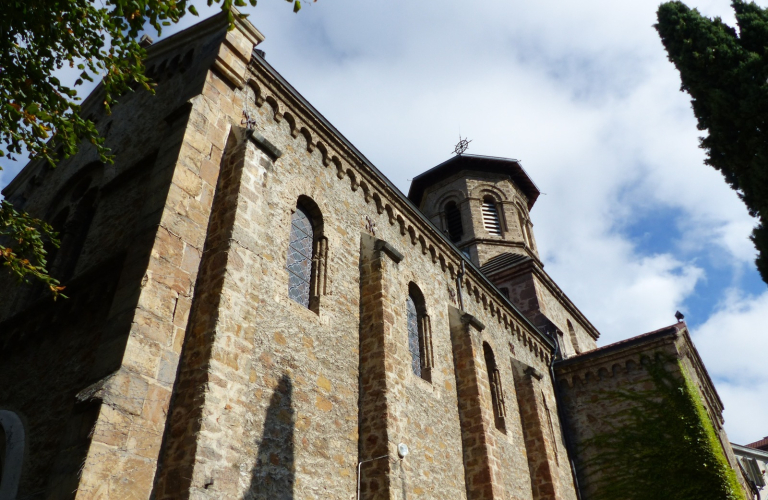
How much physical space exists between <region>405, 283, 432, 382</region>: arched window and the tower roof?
13.8 meters

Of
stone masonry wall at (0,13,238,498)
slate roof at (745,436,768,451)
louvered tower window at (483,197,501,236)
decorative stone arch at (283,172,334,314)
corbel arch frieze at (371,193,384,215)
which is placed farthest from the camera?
slate roof at (745,436,768,451)

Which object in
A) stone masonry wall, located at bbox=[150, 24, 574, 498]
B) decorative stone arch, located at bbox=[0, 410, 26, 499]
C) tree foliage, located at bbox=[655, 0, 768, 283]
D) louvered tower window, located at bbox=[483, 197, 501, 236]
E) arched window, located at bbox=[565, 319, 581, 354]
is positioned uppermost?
louvered tower window, located at bbox=[483, 197, 501, 236]

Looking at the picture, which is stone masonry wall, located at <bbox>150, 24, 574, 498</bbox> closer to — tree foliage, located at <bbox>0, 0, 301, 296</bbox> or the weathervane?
tree foliage, located at <bbox>0, 0, 301, 296</bbox>

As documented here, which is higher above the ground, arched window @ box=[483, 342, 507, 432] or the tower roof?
the tower roof

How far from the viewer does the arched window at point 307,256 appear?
898 cm

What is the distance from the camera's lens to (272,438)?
23.5 ft

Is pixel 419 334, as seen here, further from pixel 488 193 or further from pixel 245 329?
pixel 488 193

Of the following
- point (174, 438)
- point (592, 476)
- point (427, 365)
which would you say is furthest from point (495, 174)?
point (174, 438)

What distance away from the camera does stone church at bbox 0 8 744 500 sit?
5.88m

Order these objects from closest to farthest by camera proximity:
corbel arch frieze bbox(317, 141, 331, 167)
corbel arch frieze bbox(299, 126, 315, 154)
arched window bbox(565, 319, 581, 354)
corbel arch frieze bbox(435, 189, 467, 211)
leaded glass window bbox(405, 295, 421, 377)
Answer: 1. corbel arch frieze bbox(299, 126, 315, 154)
2. corbel arch frieze bbox(317, 141, 331, 167)
3. leaded glass window bbox(405, 295, 421, 377)
4. arched window bbox(565, 319, 581, 354)
5. corbel arch frieze bbox(435, 189, 467, 211)

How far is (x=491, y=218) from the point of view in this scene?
24000mm

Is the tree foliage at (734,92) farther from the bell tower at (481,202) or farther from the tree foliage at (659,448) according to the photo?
the bell tower at (481,202)

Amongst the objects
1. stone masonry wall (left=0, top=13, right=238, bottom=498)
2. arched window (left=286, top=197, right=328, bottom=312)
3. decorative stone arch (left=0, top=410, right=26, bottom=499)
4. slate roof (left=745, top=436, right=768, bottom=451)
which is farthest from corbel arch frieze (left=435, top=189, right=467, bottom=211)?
slate roof (left=745, top=436, right=768, bottom=451)

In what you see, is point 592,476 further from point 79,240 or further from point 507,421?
point 79,240
